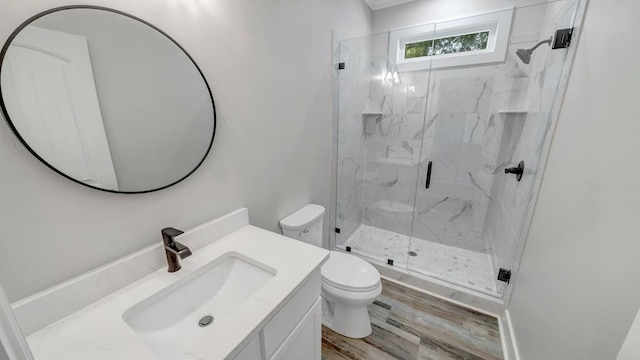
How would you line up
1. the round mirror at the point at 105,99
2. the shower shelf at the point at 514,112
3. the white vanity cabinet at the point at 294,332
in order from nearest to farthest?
the round mirror at the point at 105,99 → the white vanity cabinet at the point at 294,332 → the shower shelf at the point at 514,112

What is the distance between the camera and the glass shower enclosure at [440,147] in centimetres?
193

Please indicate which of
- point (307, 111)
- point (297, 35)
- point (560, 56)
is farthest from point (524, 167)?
point (297, 35)

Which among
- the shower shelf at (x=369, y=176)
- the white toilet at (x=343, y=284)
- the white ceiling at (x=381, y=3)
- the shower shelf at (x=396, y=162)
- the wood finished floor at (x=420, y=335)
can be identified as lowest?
the wood finished floor at (x=420, y=335)

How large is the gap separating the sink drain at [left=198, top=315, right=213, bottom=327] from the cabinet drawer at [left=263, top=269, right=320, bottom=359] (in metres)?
0.25

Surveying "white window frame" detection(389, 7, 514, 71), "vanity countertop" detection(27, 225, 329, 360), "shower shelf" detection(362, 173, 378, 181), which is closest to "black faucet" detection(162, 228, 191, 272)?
"vanity countertop" detection(27, 225, 329, 360)

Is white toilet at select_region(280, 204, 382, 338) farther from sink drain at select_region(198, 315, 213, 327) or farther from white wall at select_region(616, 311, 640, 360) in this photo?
white wall at select_region(616, 311, 640, 360)

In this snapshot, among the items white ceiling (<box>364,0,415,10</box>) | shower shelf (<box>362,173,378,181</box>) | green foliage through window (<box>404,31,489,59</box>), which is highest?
white ceiling (<box>364,0,415,10</box>)

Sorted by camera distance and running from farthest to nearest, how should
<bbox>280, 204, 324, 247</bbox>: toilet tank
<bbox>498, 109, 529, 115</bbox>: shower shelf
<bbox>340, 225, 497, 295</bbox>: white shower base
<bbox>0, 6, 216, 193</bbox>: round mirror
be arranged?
<bbox>340, 225, 497, 295</bbox>: white shower base, <bbox>498, 109, 529, 115</bbox>: shower shelf, <bbox>280, 204, 324, 247</bbox>: toilet tank, <bbox>0, 6, 216, 193</bbox>: round mirror

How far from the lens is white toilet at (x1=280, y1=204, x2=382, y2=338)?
1.45 m

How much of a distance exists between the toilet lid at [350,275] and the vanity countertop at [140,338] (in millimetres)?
596

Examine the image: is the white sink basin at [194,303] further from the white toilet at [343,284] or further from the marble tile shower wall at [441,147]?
the marble tile shower wall at [441,147]

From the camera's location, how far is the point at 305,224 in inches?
61.6

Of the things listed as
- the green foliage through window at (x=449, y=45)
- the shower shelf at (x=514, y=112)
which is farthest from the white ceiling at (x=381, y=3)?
the shower shelf at (x=514, y=112)

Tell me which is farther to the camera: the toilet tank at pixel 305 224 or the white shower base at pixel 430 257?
the white shower base at pixel 430 257
